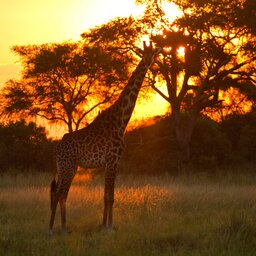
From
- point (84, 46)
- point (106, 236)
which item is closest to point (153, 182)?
point (106, 236)

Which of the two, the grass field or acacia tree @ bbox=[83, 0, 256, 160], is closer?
the grass field

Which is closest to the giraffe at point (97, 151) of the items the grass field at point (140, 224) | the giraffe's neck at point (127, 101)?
the giraffe's neck at point (127, 101)

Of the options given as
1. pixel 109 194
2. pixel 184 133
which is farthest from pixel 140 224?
pixel 184 133

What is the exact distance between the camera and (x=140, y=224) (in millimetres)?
11320

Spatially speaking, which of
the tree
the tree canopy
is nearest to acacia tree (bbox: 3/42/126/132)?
the tree canopy

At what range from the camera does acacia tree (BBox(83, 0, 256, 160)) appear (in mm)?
28750

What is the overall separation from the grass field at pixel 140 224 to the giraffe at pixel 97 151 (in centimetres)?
62

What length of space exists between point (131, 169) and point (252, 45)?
371 inches

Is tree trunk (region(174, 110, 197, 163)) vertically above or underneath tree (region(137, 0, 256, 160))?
underneath

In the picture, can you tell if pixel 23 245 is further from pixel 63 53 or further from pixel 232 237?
pixel 63 53

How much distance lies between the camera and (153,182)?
21.1 m

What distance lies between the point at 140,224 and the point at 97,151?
1759 millimetres

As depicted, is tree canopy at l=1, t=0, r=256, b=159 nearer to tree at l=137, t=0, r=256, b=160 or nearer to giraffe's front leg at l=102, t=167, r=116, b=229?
tree at l=137, t=0, r=256, b=160

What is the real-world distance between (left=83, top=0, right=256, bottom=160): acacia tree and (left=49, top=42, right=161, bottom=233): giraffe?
16349mm
